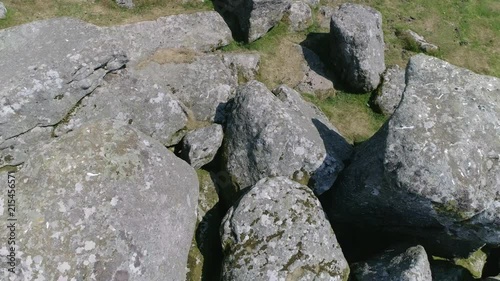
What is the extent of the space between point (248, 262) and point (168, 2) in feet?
35.4

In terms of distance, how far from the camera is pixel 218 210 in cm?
1190

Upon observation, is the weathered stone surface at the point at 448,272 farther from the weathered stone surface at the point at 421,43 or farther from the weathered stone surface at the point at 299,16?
the weathered stone surface at the point at 299,16

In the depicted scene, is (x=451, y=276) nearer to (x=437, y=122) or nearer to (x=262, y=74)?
(x=437, y=122)

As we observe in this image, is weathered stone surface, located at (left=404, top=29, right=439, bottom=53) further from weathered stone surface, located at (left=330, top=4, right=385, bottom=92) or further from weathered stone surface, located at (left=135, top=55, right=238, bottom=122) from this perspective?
weathered stone surface, located at (left=135, top=55, right=238, bottom=122)

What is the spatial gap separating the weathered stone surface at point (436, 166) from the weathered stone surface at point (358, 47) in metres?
3.97

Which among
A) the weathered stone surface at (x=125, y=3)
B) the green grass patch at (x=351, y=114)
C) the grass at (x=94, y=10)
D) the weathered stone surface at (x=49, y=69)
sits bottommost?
the green grass patch at (x=351, y=114)

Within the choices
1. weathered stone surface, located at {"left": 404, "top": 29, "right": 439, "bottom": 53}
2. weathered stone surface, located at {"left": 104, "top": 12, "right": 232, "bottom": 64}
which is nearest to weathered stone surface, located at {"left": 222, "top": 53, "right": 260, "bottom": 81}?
weathered stone surface, located at {"left": 104, "top": 12, "right": 232, "bottom": 64}

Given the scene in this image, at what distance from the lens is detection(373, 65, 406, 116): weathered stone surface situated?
15.4 metres

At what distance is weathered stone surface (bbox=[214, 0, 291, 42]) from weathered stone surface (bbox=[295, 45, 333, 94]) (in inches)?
50.9

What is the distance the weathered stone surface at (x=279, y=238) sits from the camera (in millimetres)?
9724

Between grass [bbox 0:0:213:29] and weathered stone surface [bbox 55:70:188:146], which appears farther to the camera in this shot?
grass [bbox 0:0:213:29]

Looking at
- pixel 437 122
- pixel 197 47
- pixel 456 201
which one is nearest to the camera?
pixel 456 201

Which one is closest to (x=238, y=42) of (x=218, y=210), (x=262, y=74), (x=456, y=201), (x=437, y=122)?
(x=262, y=74)

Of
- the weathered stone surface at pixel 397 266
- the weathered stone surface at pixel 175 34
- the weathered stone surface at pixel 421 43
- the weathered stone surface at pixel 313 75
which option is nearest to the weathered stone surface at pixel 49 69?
the weathered stone surface at pixel 175 34
